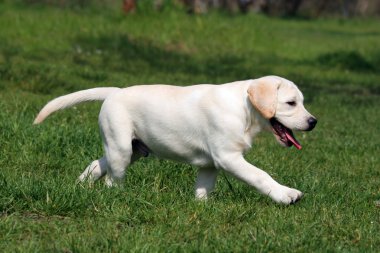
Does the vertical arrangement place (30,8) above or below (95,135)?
below

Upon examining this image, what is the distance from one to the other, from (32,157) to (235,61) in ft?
37.5

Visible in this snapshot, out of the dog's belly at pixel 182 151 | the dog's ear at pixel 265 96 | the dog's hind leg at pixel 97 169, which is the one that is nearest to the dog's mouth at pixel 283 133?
the dog's ear at pixel 265 96

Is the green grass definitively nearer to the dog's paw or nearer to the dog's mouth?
the dog's paw

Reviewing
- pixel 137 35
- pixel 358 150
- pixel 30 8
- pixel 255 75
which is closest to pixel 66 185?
pixel 358 150

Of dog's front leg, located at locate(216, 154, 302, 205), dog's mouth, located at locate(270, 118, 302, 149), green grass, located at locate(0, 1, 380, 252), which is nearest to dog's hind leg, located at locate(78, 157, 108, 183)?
green grass, located at locate(0, 1, 380, 252)

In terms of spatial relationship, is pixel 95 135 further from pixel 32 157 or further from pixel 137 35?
pixel 137 35

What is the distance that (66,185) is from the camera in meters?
5.06

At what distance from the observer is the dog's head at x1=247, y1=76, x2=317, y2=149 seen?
17.1 ft

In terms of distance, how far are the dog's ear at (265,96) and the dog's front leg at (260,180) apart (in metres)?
0.34

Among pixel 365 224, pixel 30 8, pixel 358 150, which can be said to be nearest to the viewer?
pixel 365 224

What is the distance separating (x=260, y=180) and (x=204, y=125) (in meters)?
0.53

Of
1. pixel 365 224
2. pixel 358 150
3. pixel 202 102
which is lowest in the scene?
pixel 358 150

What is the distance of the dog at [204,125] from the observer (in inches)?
206

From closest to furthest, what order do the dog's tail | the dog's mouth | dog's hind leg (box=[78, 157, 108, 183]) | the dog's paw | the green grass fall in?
the green grass
the dog's paw
the dog's mouth
dog's hind leg (box=[78, 157, 108, 183])
the dog's tail
